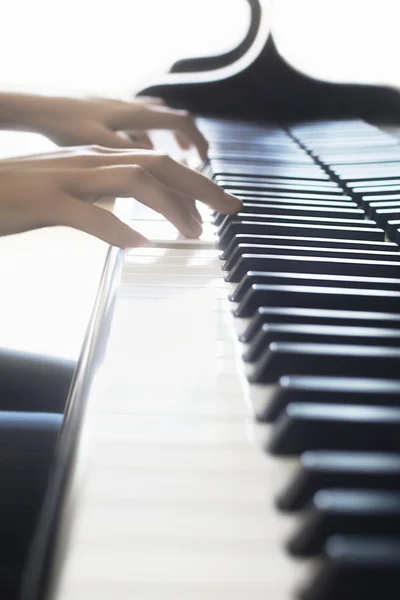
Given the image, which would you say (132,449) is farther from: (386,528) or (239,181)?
(239,181)

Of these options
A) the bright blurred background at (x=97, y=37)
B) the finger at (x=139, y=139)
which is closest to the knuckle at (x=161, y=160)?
the finger at (x=139, y=139)

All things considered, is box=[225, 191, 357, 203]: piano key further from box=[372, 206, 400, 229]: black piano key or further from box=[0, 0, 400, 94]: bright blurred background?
box=[0, 0, 400, 94]: bright blurred background

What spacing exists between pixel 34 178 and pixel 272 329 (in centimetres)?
34

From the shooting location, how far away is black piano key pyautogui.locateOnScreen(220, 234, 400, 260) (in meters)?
0.62

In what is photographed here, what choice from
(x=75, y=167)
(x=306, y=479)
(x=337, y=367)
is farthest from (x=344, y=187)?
(x=306, y=479)

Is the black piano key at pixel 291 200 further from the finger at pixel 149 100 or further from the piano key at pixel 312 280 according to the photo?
the finger at pixel 149 100

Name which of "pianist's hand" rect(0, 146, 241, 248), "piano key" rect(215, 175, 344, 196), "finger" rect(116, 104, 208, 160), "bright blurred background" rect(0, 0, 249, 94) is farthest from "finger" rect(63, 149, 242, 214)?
"bright blurred background" rect(0, 0, 249, 94)

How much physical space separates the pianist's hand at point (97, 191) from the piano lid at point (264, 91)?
59 cm

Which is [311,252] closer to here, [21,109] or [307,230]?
[307,230]

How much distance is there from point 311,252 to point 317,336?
17 centimetres

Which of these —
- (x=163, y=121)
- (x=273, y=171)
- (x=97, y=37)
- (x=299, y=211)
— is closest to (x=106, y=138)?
(x=163, y=121)

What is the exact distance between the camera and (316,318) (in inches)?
18.4

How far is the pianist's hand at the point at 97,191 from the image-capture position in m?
0.64

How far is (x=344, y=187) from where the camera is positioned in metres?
0.79
